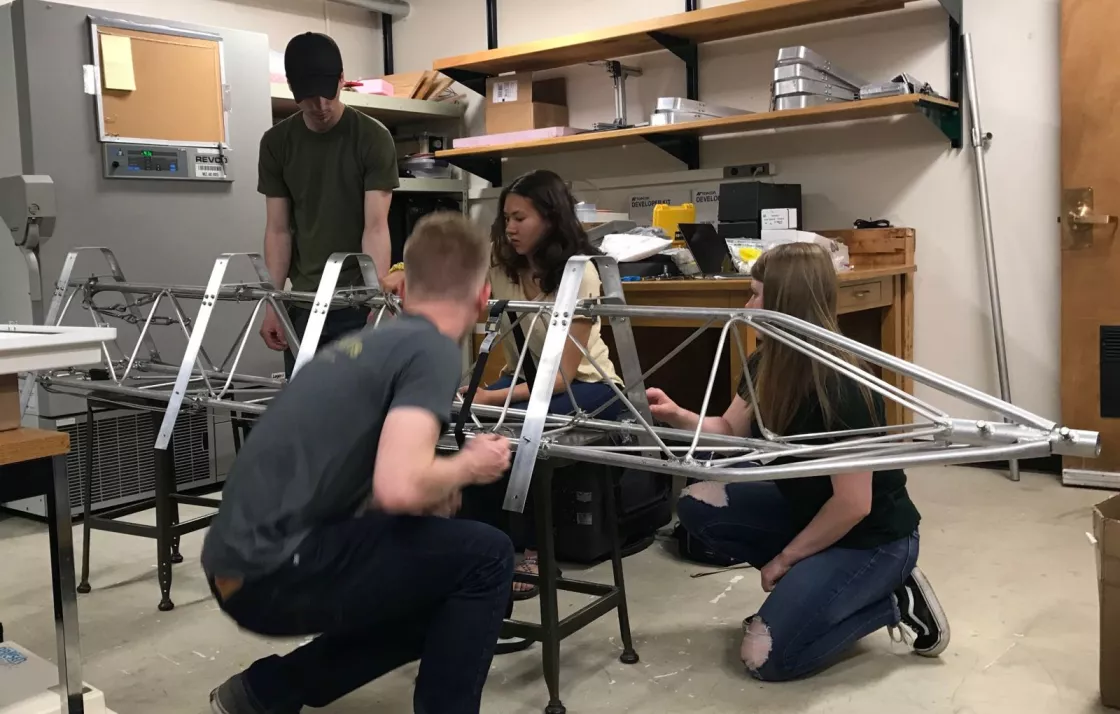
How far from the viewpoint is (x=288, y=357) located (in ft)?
9.95

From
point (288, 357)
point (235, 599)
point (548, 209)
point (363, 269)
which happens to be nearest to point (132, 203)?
point (288, 357)

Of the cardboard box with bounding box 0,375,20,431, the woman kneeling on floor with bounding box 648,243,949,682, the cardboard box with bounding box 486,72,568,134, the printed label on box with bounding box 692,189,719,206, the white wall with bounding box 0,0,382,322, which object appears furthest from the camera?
the cardboard box with bounding box 486,72,568,134

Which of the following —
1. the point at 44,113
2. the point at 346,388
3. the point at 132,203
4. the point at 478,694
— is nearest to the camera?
the point at 346,388

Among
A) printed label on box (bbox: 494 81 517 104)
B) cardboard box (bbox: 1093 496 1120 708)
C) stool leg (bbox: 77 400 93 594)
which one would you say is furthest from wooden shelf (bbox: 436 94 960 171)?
stool leg (bbox: 77 400 93 594)

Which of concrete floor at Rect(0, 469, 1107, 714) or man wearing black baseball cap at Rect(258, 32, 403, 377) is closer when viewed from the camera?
concrete floor at Rect(0, 469, 1107, 714)

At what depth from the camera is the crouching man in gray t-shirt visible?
4.57ft

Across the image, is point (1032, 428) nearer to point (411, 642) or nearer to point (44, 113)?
point (411, 642)

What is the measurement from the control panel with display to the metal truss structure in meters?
1.17

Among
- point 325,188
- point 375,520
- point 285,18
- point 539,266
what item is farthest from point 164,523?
point 285,18

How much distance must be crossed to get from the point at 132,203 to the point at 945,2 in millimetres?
3127

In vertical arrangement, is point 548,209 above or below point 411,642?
above

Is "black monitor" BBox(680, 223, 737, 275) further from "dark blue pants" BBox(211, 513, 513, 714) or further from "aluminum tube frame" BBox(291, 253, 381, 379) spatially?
"dark blue pants" BBox(211, 513, 513, 714)

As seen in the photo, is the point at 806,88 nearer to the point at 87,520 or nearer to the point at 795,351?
the point at 795,351

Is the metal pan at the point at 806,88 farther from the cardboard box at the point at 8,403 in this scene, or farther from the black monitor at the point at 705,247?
the cardboard box at the point at 8,403
